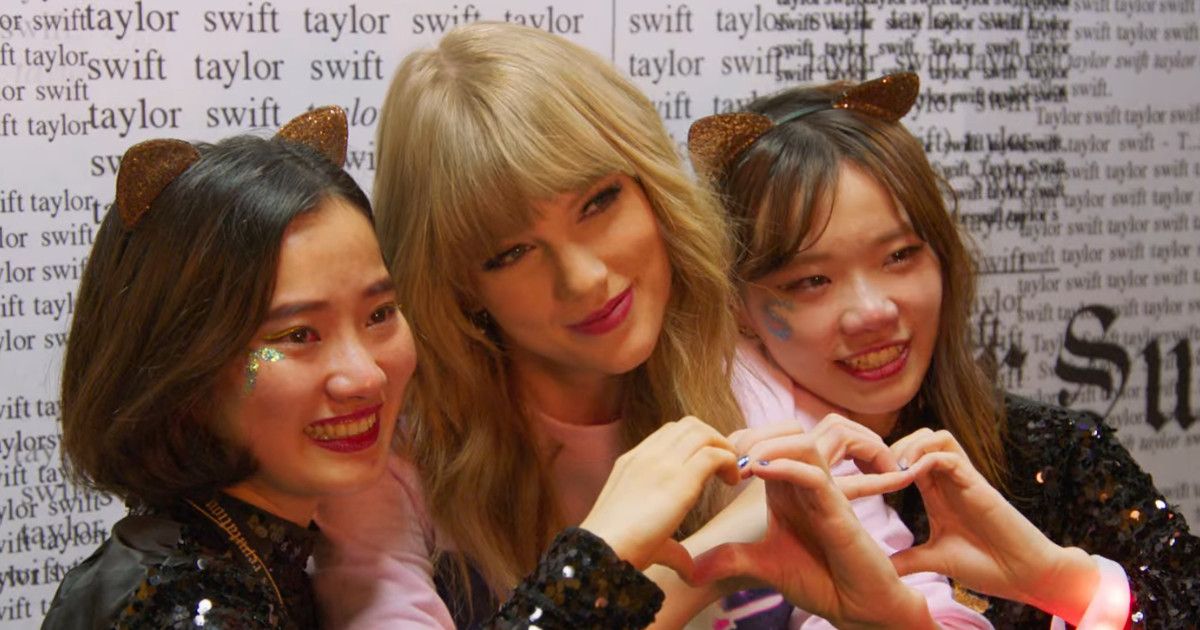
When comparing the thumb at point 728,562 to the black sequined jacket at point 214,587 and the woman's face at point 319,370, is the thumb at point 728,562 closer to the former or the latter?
the black sequined jacket at point 214,587

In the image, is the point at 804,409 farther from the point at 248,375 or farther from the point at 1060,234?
the point at 248,375

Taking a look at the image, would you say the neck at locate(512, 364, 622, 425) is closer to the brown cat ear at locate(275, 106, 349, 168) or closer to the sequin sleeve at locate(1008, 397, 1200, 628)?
the brown cat ear at locate(275, 106, 349, 168)

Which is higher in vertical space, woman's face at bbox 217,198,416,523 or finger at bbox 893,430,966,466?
woman's face at bbox 217,198,416,523

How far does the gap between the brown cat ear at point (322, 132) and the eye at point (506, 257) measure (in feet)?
0.53

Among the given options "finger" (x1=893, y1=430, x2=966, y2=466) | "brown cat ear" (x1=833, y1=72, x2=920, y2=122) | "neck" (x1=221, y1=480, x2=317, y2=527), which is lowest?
"neck" (x1=221, y1=480, x2=317, y2=527)

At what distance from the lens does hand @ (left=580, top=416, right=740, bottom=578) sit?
1132 millimetres

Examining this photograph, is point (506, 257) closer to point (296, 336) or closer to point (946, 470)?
point (296, 336)

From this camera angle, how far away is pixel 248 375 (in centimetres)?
116

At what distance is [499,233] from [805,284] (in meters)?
0.38

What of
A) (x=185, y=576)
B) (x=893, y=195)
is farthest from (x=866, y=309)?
(x=185, y=576)

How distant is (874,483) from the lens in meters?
1.24

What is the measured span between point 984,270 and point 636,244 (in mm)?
668

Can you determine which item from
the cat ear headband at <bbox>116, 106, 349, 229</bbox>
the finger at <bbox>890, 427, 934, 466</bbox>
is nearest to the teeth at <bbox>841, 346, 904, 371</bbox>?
the finger at <bbox>890, 427, 934, 466</bbox>

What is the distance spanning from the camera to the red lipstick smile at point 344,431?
1.20 m
